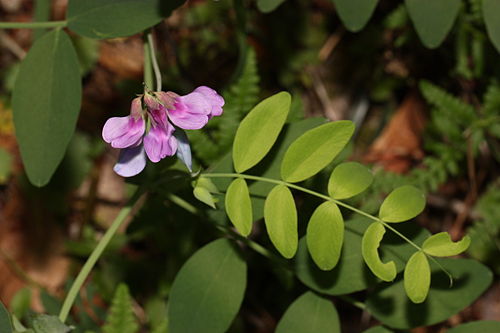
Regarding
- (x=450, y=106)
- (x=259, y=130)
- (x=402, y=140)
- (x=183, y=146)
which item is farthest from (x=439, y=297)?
(x=402, y=140)

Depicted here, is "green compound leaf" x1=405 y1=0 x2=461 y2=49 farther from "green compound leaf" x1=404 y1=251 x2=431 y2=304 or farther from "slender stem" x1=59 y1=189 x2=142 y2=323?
"slender stem" x1=59 y1=189 x2=142 y2=323

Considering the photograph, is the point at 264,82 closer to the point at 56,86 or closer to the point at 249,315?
the point at 249,315

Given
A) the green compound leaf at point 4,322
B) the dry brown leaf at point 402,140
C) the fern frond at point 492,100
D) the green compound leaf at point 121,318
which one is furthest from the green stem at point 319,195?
the dry brown leaf at point 402,140

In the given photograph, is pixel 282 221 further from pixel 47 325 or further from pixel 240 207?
pixel 47 325

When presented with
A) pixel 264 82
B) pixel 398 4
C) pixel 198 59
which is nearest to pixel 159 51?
pixel 198 59

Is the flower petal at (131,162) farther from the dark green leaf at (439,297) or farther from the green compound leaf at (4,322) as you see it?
the dark green leaf at (439,297)
